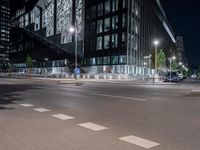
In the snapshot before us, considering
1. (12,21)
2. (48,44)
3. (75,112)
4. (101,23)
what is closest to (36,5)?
(48,44)

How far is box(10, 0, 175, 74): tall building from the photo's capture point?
66125mm

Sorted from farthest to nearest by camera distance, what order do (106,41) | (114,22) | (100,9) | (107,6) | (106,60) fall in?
(100,9), (107,6), (106,41), (106,60), (114,22)

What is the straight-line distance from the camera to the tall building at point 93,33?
2603 inches

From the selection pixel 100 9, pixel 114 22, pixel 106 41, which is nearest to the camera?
pixel 114 22

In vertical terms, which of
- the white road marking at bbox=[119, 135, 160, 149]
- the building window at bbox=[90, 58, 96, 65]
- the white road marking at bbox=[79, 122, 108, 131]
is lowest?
the white road marking at bbox=[119, 135, 160, 149]

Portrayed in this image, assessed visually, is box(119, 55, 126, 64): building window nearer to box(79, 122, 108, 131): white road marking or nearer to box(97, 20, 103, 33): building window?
box(97, 20, 103, 33): building window

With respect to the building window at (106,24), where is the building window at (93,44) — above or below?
below

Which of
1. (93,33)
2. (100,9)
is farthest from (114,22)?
(93,33)

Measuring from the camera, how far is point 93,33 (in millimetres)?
73812

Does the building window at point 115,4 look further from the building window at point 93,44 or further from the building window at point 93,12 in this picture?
the building window at point 93,44

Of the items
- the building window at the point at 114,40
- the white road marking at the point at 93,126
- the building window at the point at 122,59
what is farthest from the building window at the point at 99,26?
the white road marking at the point at 93,126

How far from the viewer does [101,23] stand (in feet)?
234

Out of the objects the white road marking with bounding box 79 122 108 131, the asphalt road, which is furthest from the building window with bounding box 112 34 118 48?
the white road marking with bounding box 79 122 108 131

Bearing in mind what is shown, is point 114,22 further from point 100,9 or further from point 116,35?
point 100,9
